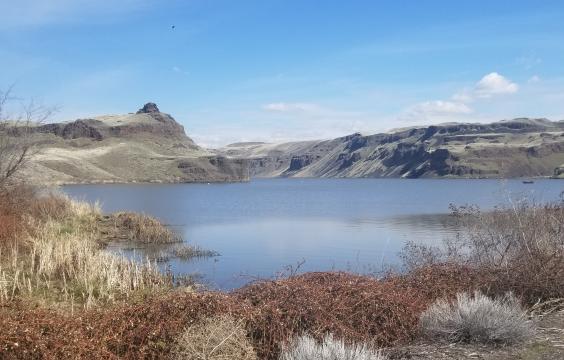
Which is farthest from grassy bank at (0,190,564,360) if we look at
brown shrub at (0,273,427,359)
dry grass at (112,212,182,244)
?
dry grass at (112,212,182,244)

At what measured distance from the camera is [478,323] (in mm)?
8227

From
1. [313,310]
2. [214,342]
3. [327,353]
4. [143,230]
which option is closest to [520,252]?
[313,310]

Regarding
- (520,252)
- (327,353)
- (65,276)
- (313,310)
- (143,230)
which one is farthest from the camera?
(143,230)

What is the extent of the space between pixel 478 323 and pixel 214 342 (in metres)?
3.76

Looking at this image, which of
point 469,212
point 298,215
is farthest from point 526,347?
point 298,215

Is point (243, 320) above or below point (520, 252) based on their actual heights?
below

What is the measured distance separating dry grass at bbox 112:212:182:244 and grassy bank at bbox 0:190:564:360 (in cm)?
2046

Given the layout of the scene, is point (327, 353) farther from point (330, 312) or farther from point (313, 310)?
point (330, 312)

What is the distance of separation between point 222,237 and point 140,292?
81.5ft

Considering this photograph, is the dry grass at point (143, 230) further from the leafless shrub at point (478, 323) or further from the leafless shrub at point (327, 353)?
the leafless shrub at point (327, 353)

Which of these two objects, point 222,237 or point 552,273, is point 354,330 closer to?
point 552,273

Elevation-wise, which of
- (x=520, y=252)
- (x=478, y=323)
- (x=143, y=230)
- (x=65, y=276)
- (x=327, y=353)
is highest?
(x=520, y=252)

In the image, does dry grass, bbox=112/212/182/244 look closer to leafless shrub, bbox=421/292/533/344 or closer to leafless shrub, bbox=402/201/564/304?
leafless shrub, bbox=402/201/564/304

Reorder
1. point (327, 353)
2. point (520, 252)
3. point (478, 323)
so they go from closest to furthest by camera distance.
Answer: point (327, 353) → point (478, 323) → point (520, 252)
